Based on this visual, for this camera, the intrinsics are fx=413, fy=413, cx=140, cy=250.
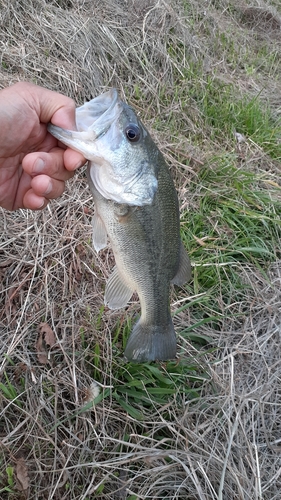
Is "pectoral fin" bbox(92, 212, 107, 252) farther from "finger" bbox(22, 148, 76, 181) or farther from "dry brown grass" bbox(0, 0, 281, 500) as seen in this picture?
"dry brown grass" bbox(0, 0, 281, 500)

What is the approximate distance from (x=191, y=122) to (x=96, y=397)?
9.48ft

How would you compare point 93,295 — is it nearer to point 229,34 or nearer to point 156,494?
point 156,494

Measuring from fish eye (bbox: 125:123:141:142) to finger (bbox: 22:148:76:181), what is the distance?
34 cm

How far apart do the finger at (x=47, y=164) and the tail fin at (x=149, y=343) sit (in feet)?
2.47

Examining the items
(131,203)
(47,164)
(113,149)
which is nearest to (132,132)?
(113,149)

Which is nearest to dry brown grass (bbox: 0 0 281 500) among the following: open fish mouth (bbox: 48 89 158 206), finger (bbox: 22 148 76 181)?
finger (bbox: 22 148 76 181)

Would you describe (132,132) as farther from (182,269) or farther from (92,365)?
(92,365)

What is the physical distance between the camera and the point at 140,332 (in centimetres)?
186

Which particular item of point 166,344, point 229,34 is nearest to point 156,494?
point 166,344

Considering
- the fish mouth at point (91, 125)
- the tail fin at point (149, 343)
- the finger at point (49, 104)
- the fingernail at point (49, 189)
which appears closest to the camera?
the fish mouth at point (91, 125)

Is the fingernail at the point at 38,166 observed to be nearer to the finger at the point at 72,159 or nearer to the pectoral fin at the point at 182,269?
the finger at the point at 72,159

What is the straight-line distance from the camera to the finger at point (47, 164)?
162 cm

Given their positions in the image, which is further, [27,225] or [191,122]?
[191,122]

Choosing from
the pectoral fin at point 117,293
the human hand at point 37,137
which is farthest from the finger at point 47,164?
the pectoral fin at point 117,293
